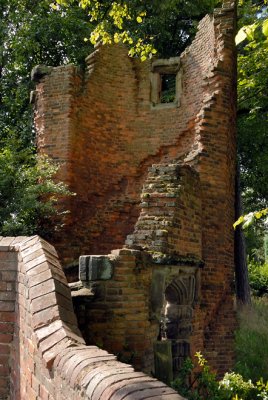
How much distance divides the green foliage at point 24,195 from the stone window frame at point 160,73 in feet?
11.5

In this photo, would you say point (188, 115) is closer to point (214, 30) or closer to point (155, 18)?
point (214, 30)

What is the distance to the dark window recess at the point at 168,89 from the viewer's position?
13242 millimetres

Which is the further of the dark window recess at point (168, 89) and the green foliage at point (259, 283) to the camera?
the green foliage at point (259, 283)

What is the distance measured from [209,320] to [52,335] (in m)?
6.04

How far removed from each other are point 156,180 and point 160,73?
5.01 metres

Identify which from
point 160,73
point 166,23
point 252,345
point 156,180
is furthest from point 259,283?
point 156,180

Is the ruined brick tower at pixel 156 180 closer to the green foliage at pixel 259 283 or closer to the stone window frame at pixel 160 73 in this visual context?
the stone window frame at pixel 160 73

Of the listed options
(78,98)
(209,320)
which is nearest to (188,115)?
(78,98)

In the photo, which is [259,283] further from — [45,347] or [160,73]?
[45,347]

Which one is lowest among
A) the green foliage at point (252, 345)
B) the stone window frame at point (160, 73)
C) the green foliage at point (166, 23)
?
the green foliage at point (252, 345)

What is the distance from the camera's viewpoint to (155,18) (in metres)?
14.5

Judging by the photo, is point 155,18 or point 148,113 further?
point 155,18

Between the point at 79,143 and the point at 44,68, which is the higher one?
the point at 44,68

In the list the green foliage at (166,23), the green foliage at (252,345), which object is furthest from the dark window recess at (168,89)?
the green foliage at (252,345)
